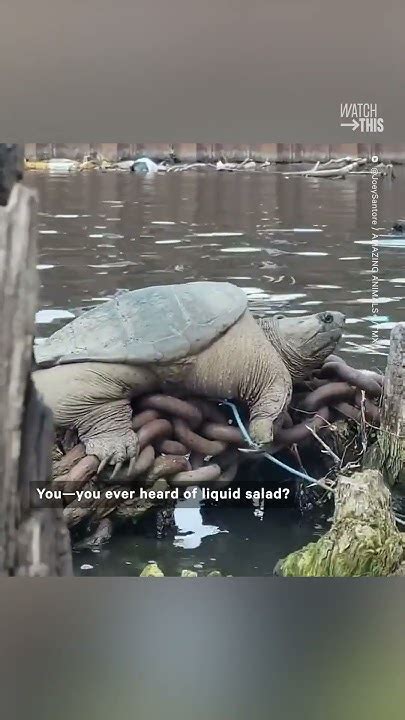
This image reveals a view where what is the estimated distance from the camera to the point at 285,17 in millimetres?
2154

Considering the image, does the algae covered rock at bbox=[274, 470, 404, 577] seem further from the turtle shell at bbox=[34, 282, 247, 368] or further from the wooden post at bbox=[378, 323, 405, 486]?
the turtle shell at bbox=[34, 282, 247, 368]

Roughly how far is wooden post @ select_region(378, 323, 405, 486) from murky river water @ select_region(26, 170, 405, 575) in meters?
0.07

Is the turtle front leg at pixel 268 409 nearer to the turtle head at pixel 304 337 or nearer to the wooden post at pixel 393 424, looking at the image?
the turtle head at pixel 304 337

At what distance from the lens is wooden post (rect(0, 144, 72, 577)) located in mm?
2133

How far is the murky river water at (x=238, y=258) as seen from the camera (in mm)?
2289

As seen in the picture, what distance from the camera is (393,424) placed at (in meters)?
2.33

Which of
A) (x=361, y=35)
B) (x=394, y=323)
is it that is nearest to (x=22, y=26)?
(x=361, y=35)

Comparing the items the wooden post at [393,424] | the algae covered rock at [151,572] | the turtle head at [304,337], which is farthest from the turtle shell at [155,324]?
the algae covered rock at [151,572]

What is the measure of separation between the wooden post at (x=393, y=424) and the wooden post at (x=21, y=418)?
2.84ft

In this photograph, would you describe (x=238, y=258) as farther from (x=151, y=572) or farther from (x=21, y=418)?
(x=151, y=572)

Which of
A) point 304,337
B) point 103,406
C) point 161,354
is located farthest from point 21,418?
point 304,337

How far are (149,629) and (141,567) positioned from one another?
16 cm

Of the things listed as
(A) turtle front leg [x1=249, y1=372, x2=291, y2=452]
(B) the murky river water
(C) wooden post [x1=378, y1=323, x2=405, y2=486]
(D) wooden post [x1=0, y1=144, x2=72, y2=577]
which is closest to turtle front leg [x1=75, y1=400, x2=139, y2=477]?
(D) wooden post [x1=0, y1=144, x2=72, y2=577]

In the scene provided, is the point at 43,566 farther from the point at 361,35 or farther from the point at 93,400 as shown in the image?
the point at 361,35
